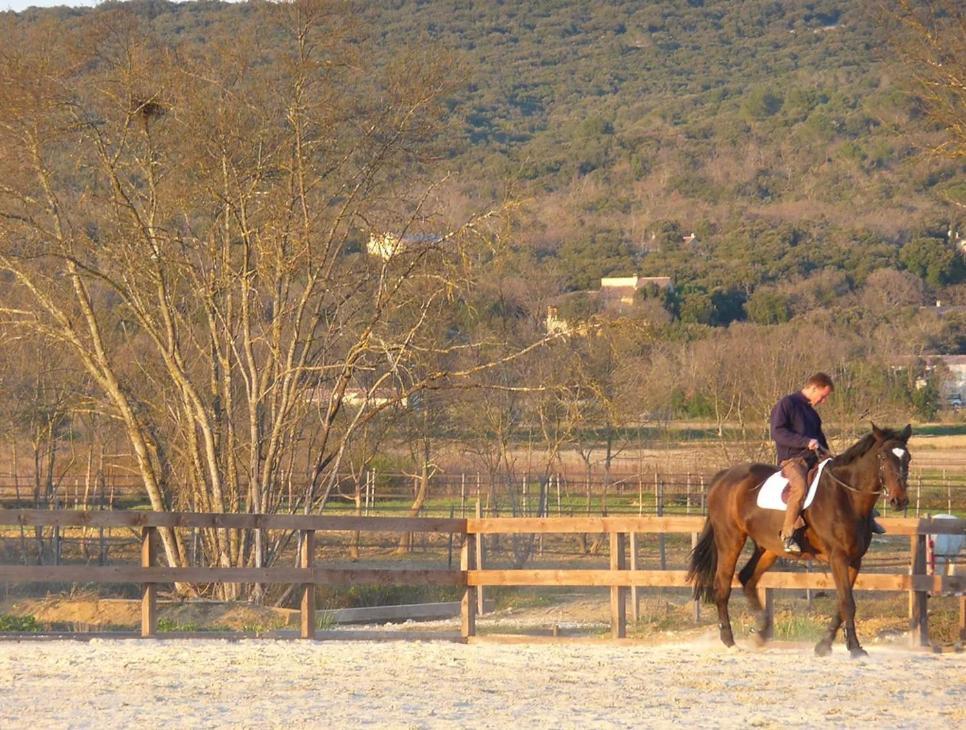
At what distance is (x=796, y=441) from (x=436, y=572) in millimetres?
3676

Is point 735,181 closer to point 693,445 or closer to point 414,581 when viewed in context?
point 693,445

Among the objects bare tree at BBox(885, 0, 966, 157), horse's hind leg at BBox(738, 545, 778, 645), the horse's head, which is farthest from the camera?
bare tree at BBox(885, 0, 966, 157)

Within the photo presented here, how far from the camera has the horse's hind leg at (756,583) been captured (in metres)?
12.9

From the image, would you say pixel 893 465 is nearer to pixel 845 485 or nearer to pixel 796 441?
pixel 845 485

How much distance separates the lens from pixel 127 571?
13500 millimetres

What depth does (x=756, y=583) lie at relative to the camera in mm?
13180

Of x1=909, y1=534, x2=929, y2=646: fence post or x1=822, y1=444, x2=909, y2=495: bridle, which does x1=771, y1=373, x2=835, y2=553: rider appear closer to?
x1=822, y1=444, x2=909, y2=495: bridle

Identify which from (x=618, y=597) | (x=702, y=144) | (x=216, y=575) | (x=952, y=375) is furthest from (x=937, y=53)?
(x=702, y=144)

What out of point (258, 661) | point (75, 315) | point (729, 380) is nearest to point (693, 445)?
point (729, 380)

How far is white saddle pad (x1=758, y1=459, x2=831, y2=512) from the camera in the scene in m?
12.4

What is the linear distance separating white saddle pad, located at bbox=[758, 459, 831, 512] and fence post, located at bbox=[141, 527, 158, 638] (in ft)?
18.0

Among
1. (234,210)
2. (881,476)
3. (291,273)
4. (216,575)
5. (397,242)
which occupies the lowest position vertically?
(216,575)

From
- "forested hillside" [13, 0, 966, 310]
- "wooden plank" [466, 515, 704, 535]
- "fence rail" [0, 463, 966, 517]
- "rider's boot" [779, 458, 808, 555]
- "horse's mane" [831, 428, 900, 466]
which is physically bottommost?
"fence rail" [0, 463, 966, 517]

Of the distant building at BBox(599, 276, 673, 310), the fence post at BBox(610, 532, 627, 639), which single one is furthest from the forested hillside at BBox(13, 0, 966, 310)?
the fence post at BBox(610, 532, 627, 639)
